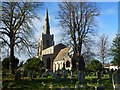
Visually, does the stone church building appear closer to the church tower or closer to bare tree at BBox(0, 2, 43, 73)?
the church tower

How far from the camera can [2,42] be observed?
416 inches

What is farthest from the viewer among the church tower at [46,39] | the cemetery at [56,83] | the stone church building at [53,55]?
the church tower at [46,39]

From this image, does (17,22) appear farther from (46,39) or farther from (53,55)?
(46,39)

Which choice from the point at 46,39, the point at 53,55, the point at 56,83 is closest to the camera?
the point at 56,83

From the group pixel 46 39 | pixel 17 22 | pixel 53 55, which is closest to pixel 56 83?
pixel 17 22

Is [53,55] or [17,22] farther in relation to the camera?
[53,55]

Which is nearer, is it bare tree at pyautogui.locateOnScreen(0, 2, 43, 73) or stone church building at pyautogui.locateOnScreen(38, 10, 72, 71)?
bare tree at pyautogui.locateOnScreen(0, 2, 43, 73)

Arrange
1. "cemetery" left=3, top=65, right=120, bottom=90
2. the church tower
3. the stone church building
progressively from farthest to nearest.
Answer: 1. the church tower
2. the stone church building
3. "cemetery" left=3, top=65, right=120, bottom=90

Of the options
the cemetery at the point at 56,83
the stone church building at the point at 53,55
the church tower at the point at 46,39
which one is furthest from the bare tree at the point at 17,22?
the church tower at the point at 46,39

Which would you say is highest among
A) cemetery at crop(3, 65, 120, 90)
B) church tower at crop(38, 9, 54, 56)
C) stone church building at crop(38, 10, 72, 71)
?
church tower at crop(38, 9, 54, 56)

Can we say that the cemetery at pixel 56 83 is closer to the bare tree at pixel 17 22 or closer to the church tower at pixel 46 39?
the bare tree at pixel 17 22

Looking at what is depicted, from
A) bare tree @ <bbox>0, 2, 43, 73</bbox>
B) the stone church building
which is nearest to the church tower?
the stone church building

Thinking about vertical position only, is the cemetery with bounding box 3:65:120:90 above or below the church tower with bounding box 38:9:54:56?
below

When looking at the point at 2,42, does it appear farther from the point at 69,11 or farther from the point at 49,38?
the point at 49,38
